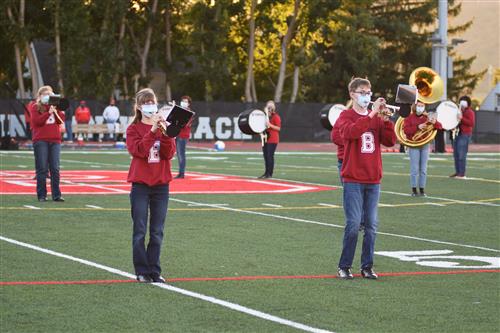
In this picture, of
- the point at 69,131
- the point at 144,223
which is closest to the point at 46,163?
the point at 144,223

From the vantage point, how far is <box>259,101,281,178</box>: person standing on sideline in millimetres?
29047

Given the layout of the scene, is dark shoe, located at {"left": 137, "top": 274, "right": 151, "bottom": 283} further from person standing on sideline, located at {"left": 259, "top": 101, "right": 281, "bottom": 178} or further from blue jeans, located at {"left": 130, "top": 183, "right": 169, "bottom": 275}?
person standing on sideline, located at {"left": 259, "top": 101, "right": 281, "bottom": 178}

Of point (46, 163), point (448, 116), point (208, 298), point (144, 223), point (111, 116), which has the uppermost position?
point (448, 116)

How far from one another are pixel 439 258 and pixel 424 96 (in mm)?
9734

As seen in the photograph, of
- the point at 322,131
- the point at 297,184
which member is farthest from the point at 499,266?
the point at 322,131

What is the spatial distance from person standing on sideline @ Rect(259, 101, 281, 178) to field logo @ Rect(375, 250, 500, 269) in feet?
47.2

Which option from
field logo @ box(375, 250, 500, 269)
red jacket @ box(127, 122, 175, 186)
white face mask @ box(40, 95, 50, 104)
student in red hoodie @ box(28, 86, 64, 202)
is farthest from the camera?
student in red hoodie @ box(28, 86, 64, 202)

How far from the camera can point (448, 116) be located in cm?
3156

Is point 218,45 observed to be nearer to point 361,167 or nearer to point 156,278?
point 361,167

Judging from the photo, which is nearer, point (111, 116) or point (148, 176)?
point (148, 176)

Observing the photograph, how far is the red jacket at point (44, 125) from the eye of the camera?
798 inches

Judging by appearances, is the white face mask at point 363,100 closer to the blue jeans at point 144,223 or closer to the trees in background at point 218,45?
the blue jeans at point 144,223

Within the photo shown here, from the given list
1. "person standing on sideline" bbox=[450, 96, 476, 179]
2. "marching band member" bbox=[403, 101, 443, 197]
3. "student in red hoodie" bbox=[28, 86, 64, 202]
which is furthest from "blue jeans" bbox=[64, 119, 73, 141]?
"student in red hoodie" bbox=[28, 86, 64, 202]

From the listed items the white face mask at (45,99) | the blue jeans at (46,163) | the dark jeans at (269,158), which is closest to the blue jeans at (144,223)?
the white face mask at (45,99)
